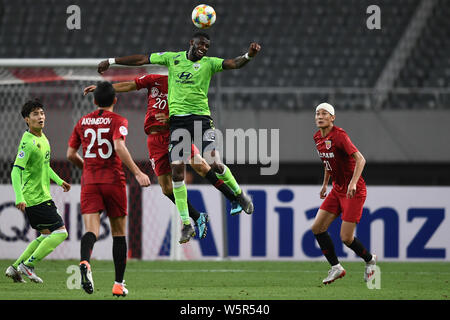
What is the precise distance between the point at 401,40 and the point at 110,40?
632 centimetres

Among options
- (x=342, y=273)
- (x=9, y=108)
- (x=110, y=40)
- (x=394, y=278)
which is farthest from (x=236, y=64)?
(x=110, y=40)

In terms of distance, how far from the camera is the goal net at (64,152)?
569 inches

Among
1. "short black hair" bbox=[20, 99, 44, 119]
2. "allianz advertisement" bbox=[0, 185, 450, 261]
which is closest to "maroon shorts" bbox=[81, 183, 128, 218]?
"short black hair" bbox=[20, 99, 44, 119]

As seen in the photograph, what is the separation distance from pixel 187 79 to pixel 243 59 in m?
0.79

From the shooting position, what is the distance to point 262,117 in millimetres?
16984

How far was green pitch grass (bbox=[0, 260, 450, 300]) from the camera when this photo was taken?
8688 mm

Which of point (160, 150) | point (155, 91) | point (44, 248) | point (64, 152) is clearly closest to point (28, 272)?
point (44, 248)

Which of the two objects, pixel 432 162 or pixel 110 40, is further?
pixel 110 40

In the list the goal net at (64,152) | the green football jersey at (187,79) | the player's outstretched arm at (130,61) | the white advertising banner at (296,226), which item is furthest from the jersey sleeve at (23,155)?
the white advertising banner at (296,226)

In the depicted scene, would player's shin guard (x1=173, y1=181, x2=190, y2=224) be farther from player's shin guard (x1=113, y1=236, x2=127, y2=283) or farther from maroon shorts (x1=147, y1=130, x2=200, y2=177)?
player's shin guard (x1=113, y1=236, x2=127, y2=283)

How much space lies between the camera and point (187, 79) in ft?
31.3

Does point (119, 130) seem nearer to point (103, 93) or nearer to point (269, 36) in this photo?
point (103, 93)

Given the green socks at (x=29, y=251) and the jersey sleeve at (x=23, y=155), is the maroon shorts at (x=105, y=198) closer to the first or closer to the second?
the jersey sleeve at (x=23, y=155)

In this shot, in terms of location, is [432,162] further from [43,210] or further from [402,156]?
[43,210]
